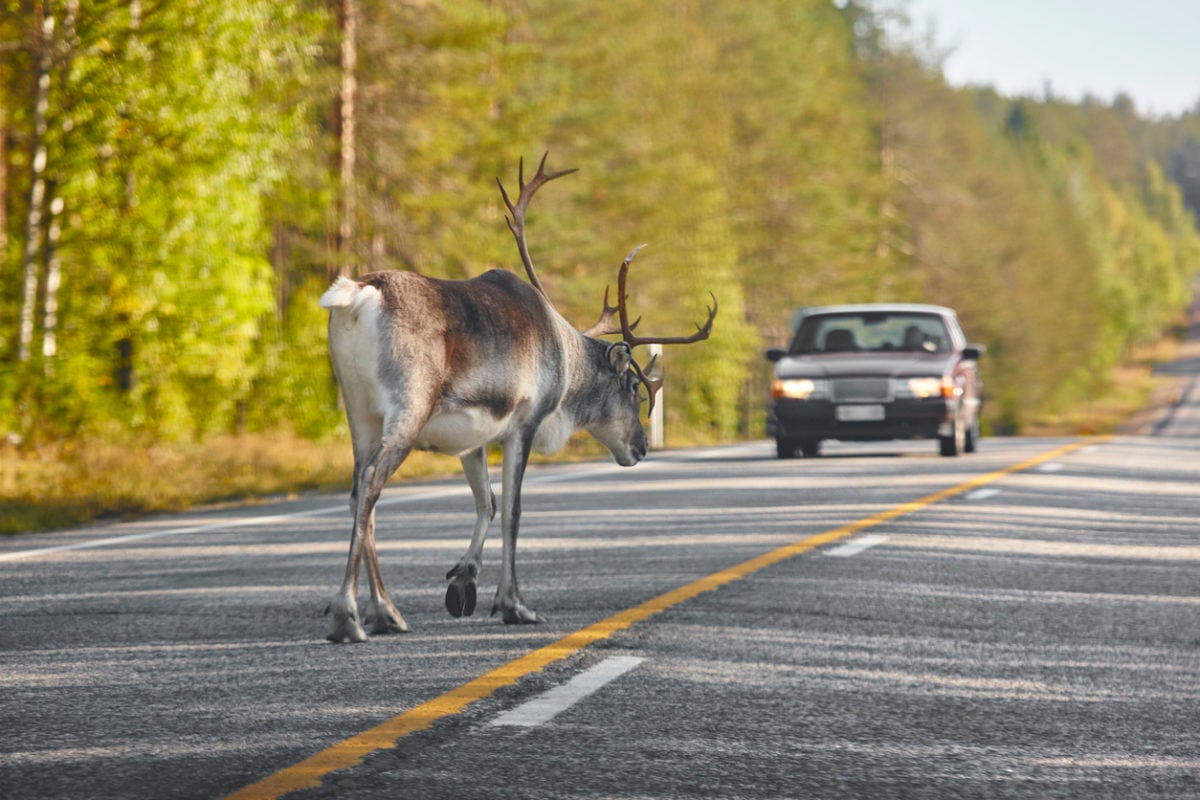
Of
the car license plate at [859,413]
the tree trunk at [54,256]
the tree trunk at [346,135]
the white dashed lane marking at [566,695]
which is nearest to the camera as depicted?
the white dashed lane marking at [566,695]

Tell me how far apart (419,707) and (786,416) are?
15282 millimetres

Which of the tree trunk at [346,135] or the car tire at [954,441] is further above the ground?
the tree trunk at [346,135]

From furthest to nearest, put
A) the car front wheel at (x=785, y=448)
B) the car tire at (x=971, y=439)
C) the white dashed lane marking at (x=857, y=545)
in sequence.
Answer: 1. the car tire at (x=971, y=439)
2. the car front wheel at (x=785, y=448)
3. the white dashed lane marking at (x=857, y=545)

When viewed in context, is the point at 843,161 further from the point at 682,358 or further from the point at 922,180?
the point at 682,358

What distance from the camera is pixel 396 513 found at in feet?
45.5

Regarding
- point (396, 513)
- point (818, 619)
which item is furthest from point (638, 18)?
point (818, 619)

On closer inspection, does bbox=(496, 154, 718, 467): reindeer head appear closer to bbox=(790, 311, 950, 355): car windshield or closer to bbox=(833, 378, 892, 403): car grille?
bbox=(833, 378, 892, 403): car grille

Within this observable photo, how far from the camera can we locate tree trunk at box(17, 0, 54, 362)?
61.9 feet

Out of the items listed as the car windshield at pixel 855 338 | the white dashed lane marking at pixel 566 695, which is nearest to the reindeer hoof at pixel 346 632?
the white dashed lane marking at pixel 566 695

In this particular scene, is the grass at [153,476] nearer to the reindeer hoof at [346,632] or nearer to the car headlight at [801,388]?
the car headlight at [801,388]

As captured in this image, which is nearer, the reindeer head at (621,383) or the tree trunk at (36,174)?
the reindeer head at (621,383)

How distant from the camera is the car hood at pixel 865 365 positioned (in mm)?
20703

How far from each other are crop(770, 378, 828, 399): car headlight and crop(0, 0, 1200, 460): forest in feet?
20.7

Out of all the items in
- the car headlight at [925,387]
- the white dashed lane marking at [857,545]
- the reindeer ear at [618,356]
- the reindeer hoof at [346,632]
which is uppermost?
the car headlight at [925,387]
